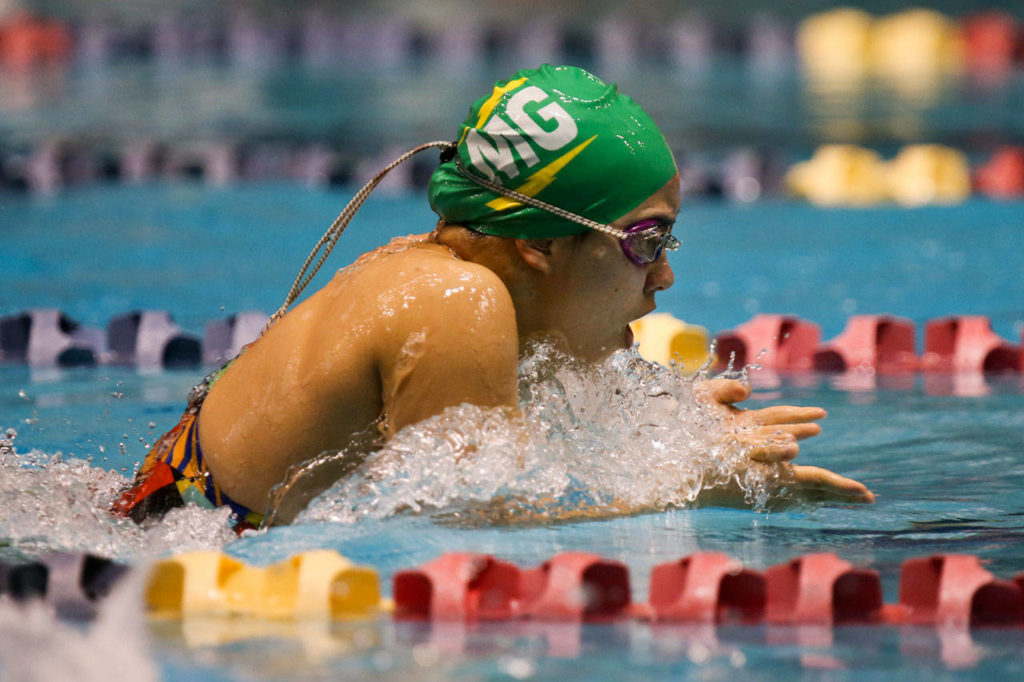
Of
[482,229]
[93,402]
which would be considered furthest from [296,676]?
[93,402]

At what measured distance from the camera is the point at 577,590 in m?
2.08

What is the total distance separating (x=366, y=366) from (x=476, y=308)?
0.67 ft

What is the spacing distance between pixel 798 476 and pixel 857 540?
0.17 meters

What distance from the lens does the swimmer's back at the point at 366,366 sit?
7.30ft

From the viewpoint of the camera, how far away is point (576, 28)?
11.5 meters

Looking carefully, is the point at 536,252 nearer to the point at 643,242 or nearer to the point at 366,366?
the point at 643,242

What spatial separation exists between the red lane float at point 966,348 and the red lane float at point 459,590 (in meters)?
2.80

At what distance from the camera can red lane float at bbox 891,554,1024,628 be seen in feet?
6.82

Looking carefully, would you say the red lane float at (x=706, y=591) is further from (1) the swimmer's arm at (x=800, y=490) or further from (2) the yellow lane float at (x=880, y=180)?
(2) the yellow lane float at (x=880, y=180)

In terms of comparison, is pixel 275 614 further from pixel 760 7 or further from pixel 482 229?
pixel 760 7

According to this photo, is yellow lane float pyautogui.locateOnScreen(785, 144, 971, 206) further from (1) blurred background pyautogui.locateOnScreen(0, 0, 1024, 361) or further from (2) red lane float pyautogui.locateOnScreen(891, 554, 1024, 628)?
(2) red lane float pyautogui.locateOnScreen(891, 554, 1024, 628)

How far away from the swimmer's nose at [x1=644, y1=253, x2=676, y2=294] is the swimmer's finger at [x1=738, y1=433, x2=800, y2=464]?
309 millimetres

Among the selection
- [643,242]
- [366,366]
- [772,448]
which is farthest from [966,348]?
[366,366]

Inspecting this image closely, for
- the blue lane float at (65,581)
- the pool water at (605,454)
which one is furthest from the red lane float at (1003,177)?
the blue lane float at (65,581)
